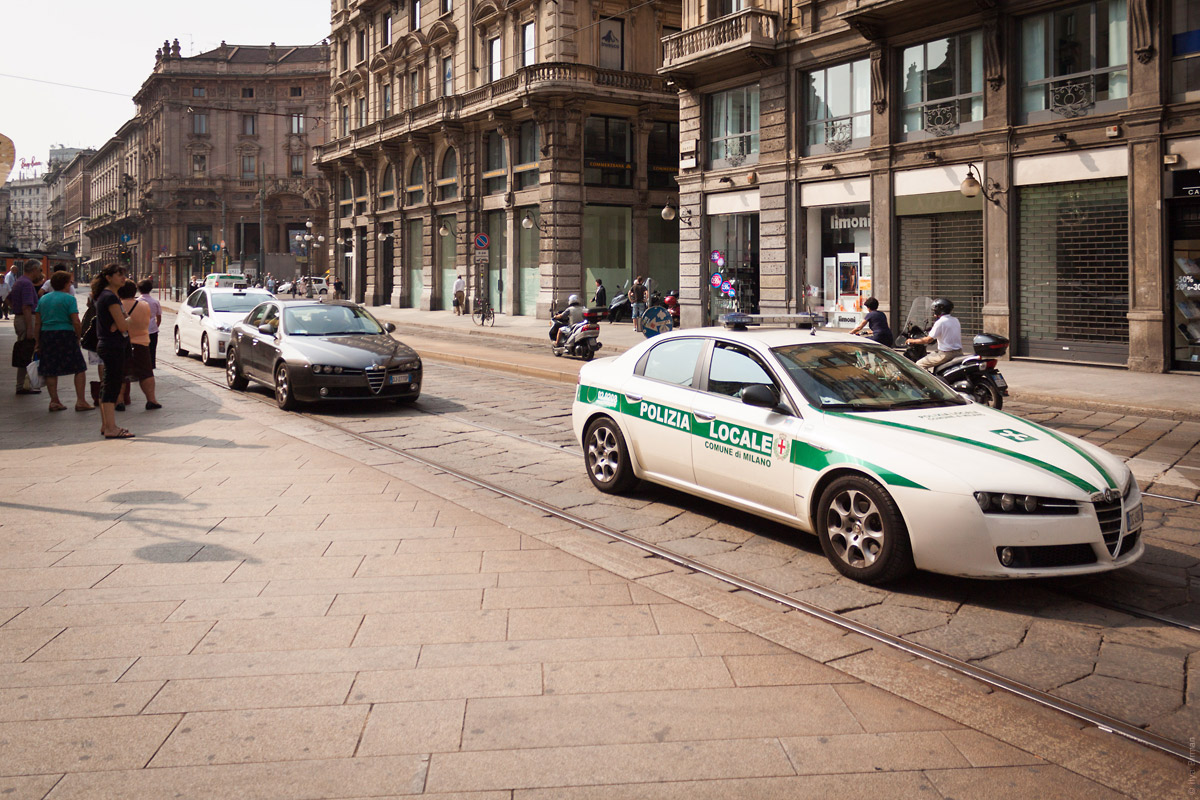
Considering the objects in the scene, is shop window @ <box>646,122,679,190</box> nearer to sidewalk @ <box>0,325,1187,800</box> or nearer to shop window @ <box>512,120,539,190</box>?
shop window @ <box>512,120,539,190</box>

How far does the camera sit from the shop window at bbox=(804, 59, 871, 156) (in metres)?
22.3

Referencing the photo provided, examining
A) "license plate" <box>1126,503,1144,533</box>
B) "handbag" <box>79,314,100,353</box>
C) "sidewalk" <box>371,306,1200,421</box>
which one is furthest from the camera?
"sidewalk" <box>371,306,1200,421</box>

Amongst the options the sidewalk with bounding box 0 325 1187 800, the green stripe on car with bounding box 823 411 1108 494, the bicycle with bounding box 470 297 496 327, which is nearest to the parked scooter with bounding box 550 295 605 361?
the bicycle with bounding box 470 297 496 327

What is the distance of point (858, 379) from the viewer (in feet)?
21.5

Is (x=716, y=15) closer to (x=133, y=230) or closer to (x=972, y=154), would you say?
(x=972, y=154)

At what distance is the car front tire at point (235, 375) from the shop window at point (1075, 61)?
1418 centimetres

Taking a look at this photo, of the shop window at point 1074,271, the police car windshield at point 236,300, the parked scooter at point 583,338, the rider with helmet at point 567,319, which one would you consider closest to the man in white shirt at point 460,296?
the rider with helmet at point 567,319

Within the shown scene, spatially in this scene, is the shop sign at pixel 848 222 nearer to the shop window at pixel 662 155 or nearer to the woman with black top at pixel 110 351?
the shop window at pixel 662 155

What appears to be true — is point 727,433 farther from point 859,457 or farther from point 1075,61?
point 1075,61

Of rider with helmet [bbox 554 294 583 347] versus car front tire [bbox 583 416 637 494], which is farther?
rider with helmet [bbox 554 294 583 347]

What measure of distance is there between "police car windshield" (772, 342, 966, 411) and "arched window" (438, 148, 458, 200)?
3534 cm

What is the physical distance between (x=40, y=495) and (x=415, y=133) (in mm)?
36057

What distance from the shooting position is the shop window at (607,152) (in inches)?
1398

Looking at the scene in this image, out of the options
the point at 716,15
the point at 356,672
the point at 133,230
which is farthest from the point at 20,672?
the point at 133,230
